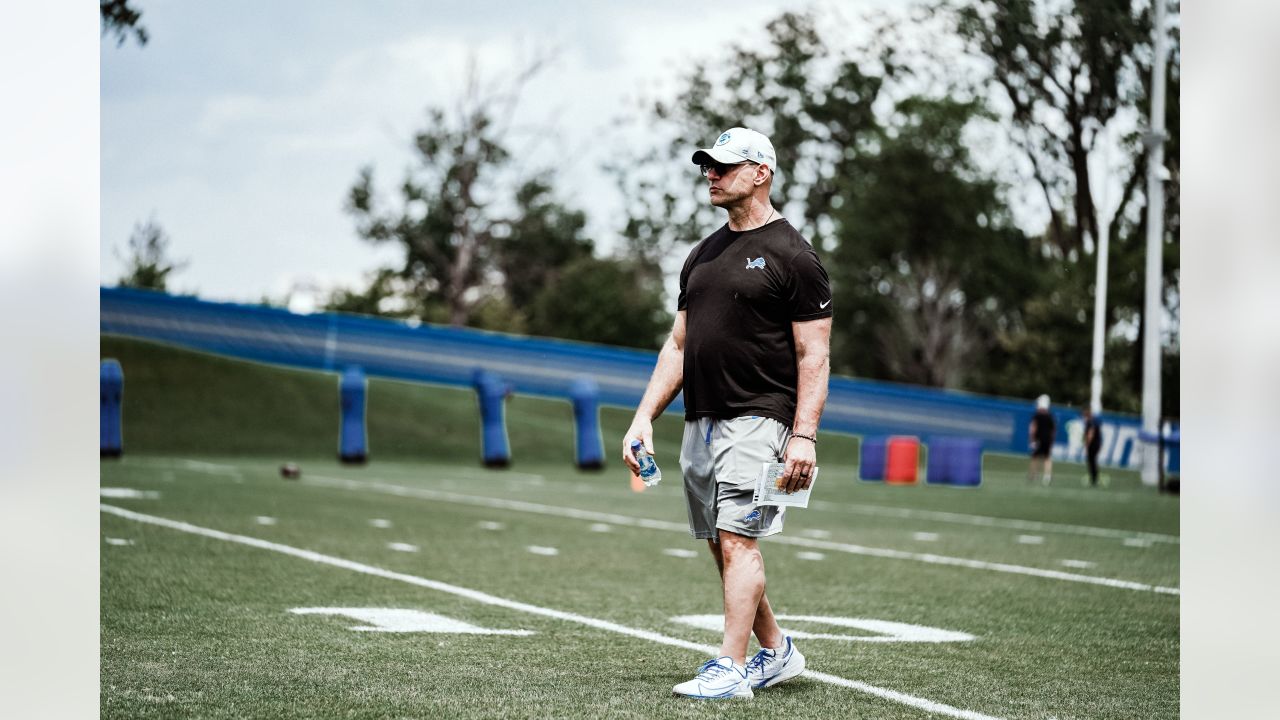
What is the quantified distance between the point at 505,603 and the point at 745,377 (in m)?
3.21

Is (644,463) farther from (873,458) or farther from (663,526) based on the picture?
(873,458)

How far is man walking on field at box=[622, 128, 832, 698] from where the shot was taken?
18.9ft

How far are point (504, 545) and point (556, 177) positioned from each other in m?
46.6

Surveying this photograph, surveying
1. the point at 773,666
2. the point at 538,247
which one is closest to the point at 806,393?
the point at 773,666

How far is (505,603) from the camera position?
28.3 ft

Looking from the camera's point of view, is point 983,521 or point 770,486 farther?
point 983,521

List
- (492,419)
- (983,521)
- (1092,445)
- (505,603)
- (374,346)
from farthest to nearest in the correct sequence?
(374,346) → (1092,445) → (492,419) → (983,521) → (505,603)

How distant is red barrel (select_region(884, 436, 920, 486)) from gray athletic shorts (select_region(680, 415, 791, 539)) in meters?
22.5

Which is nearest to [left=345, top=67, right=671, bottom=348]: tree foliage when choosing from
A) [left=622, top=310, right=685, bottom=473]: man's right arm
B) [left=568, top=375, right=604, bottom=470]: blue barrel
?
[left=568, top=375, right=604, bottom=470]: blue barrel

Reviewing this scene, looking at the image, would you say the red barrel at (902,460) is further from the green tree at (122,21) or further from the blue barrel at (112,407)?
the green tree at (122,21)

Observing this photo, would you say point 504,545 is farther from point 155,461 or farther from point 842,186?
point 842,186

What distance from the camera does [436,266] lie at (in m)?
66.2

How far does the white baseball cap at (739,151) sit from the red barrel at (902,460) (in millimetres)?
22565
